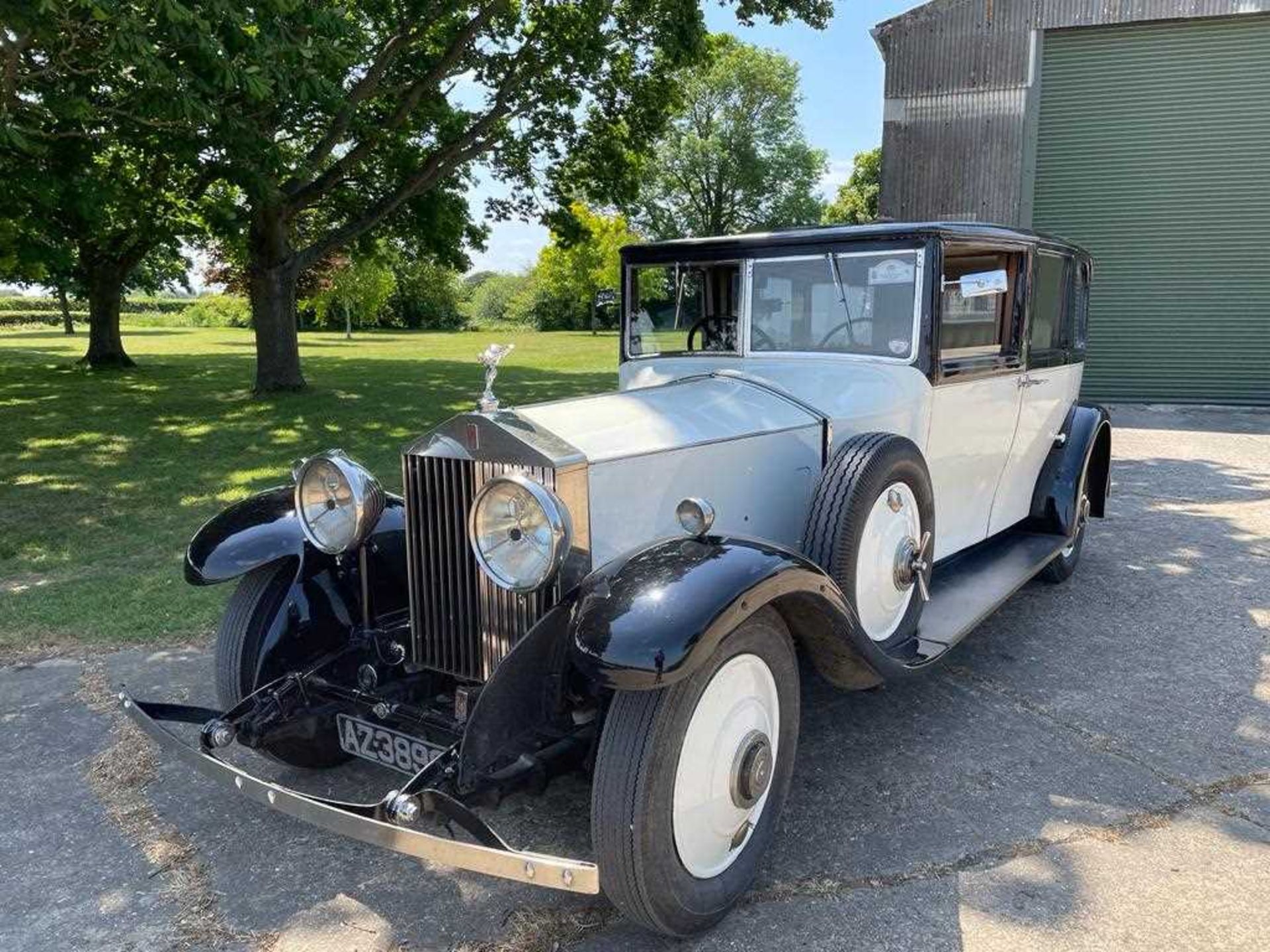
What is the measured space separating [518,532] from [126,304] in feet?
226

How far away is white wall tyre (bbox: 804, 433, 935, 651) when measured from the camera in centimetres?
322

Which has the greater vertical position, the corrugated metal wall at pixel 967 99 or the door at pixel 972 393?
the corrugated metal wall at pixel 967 99

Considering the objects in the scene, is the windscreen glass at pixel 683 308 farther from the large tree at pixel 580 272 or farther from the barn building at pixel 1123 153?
the large tree at pixel 580 272

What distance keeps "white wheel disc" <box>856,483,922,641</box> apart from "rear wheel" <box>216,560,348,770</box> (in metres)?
1.93

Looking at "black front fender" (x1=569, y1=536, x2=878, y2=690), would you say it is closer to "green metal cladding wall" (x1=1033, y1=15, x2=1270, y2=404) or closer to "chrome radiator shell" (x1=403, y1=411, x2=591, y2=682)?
"chrome radiator shell" (x1=403, y1=411, x2=591, y2=682)

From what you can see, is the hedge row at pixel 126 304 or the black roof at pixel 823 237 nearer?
the black roof at pixel 823 237

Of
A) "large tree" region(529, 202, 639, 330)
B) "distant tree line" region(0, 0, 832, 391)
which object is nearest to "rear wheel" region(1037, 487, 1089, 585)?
"distant tree line" region(0, 0, 832, 391)

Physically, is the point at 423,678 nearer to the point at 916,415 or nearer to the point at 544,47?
the point at 916,415

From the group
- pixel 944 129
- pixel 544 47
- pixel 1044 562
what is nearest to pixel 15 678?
pixel 1044 562

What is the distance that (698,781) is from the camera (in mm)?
2473

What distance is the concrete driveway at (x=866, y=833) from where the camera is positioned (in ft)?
8.27

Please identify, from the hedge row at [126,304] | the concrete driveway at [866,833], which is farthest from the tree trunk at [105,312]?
the hedge row at [126,304]

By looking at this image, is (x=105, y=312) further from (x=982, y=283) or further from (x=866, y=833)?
(x=866, y=833)

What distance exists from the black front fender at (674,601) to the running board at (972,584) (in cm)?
89
